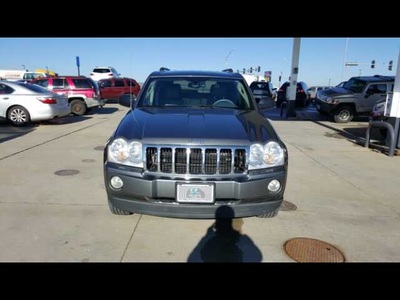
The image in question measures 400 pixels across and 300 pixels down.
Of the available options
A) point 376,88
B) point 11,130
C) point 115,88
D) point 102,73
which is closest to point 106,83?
point 115,88

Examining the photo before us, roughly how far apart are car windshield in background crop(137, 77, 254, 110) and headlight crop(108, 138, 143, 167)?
51.8 inches

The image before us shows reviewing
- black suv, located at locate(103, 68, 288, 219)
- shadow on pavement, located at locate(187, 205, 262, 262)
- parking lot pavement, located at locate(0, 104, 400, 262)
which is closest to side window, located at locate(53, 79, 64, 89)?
parking lot pavement, located at locate(0, 104, 400, 262)

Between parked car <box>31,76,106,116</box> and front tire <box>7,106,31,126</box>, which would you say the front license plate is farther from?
parked car <box>31,76,106,116</box>

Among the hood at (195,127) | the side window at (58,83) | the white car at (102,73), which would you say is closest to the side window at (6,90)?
the side window at (58,83)

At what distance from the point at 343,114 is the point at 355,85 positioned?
63.1 inches

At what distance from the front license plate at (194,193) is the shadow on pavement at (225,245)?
17cm

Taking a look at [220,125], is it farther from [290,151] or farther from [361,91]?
[361,91]

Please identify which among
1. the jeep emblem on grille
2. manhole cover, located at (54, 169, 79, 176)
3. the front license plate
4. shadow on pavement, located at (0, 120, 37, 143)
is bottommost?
shadow on pavement, located at (0, 120, 37, 143)

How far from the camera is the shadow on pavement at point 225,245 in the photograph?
118 inches

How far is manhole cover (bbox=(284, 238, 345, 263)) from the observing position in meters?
3.07

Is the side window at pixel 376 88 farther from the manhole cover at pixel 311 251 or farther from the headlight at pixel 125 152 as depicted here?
the headlight at pixel 125 152

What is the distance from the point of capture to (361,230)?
370 centimetres
